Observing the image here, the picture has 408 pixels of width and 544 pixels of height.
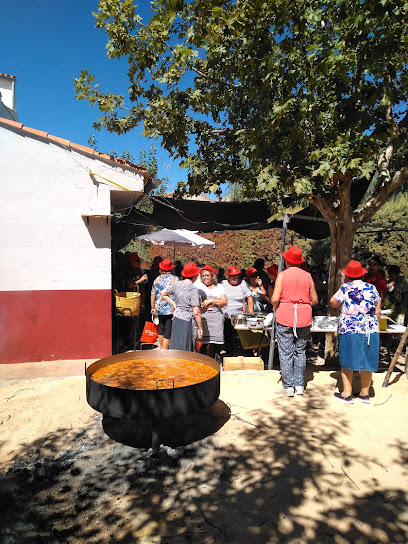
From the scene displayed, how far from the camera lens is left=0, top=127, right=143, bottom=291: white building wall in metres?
6.54

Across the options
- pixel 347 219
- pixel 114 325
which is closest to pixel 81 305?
pixel 114 325

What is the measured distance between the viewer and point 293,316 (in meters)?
5.23

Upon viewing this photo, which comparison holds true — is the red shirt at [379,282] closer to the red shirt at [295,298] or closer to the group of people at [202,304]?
the group of people at [202,304]

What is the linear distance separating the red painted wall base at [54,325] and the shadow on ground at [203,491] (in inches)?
104

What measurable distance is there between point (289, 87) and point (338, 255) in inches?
120

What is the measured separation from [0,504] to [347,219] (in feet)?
20.6

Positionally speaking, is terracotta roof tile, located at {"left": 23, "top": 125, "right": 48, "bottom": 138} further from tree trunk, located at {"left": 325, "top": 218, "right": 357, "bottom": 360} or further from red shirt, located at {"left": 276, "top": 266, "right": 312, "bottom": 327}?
tree trunk, located at {"left": 325, "top": 218, "right": 357, "bottom": 360}

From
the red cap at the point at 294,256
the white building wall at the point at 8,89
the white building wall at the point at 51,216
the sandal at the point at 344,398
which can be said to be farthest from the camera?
the white building wall at the point at 8,89

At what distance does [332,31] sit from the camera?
6.09m

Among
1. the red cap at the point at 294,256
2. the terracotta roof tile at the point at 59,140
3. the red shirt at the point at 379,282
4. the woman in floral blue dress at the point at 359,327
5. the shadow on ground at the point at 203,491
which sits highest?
the terracotta roof tile at the point at 59,140

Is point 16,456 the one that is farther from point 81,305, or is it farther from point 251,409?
point 81,305

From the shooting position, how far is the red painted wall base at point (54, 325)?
6.59 m

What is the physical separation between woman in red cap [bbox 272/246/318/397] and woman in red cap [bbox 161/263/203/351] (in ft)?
3.81

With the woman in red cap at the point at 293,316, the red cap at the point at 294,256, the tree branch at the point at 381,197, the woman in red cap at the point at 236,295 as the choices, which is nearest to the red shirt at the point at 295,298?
the woman in red cap at the point at 293,316
